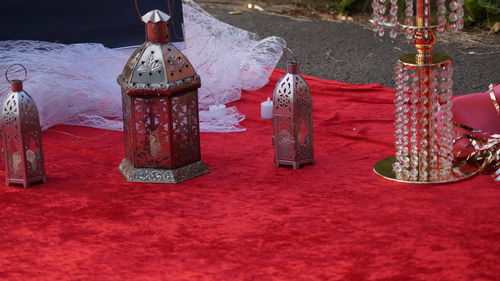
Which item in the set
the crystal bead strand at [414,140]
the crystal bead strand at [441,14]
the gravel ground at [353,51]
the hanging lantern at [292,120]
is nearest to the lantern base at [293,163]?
the hanging lantern at [292,120]

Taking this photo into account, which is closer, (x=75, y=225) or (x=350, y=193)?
(x=75, y=225)

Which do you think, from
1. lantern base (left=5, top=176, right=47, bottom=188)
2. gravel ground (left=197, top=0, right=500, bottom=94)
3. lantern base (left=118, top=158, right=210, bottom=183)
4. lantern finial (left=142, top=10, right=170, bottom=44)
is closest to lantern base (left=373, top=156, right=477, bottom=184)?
lantern base (left=118, top=158, right=210, bottom=183)

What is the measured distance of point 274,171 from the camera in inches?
93.4

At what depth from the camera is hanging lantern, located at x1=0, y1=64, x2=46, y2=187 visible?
225cm

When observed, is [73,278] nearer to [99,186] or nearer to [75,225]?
[75,225]

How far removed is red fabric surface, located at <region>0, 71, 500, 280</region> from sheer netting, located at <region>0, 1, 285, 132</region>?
0.24m

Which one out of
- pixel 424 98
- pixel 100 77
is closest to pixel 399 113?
pixel 424 98

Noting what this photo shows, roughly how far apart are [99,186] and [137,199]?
0.16 meters

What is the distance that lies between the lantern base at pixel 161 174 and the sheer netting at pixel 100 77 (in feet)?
1.47

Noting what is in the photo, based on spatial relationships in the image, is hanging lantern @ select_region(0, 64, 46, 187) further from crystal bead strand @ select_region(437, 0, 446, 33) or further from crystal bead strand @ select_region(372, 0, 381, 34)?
crystal bead strand @ select_region(437, 0, 446, 33)

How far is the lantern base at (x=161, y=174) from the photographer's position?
7.57 feet

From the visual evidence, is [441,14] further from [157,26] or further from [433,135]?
[157,26]

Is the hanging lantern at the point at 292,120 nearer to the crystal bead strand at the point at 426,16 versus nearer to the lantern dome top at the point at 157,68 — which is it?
the lantern dome top at the point at 157,68

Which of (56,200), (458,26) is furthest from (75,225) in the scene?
(458,26)
